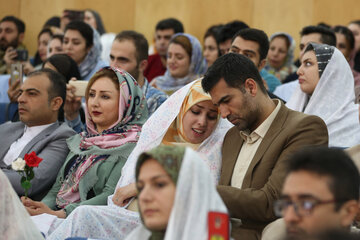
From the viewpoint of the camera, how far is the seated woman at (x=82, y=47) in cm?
612

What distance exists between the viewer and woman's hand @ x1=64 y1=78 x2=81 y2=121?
15.9ft

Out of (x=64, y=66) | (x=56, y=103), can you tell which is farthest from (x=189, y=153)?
(x=64, y=66)

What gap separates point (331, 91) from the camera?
169 inches

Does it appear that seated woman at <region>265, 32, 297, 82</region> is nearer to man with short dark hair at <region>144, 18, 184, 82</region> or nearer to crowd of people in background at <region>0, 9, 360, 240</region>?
man with short dark hair at <region>144, 18, 184, 82</region>

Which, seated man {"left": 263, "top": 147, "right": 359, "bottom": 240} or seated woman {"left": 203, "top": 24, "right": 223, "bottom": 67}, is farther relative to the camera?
seated woman {"left": 203, "top": 24, "right": 223, "bottom": 67}

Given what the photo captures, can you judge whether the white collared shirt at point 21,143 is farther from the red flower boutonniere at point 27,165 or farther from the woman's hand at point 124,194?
the woman's hand at point 124,194

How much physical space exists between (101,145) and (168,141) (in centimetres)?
42

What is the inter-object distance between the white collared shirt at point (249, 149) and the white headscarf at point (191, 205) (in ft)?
3.10

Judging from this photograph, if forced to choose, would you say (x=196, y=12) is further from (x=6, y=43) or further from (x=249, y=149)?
(x=249, y=149)

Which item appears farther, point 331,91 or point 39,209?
point 331,91

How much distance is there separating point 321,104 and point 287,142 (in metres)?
1.27

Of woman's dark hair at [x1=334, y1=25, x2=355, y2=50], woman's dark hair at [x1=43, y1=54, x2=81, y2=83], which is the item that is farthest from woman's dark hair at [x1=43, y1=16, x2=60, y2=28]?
woman's dark hair at [x1=334, y1=25, x2=355, y2=50]

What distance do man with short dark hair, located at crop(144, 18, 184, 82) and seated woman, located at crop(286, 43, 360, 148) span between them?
267 cm

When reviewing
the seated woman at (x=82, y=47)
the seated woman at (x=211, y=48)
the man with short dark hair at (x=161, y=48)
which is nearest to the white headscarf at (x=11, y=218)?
the seated woman at (x=82, y=47)
